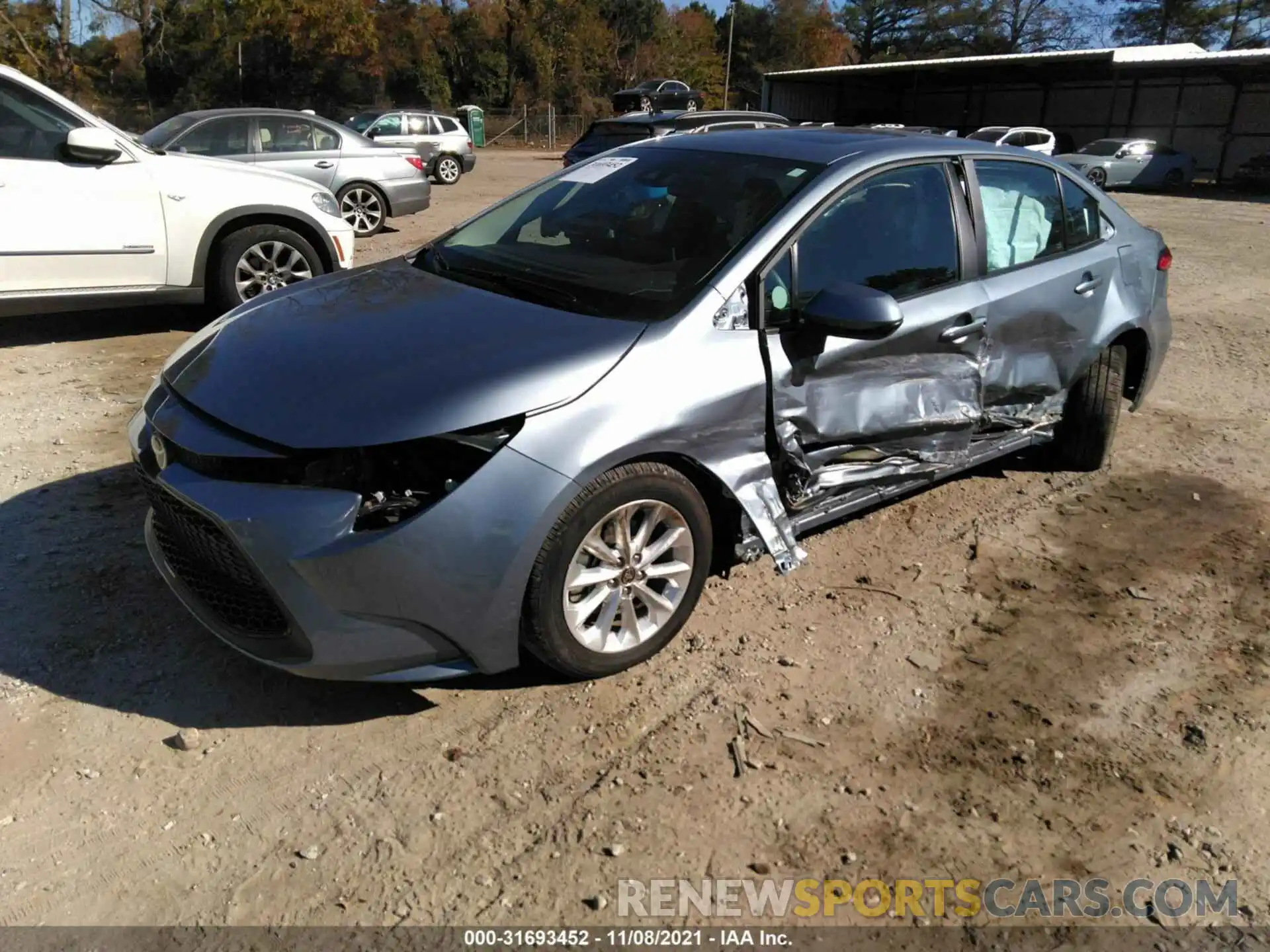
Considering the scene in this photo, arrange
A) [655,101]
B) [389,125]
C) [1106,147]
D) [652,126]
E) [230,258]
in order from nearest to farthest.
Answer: [230,258] < [652,126] < [389,125] < [1106,147] < [655,101]

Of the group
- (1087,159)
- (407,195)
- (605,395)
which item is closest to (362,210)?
(407,195)

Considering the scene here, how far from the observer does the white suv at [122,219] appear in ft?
19.8

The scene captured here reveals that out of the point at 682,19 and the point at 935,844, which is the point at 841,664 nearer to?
the point at 935,844

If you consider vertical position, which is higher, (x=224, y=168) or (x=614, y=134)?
(x=614, y=134)

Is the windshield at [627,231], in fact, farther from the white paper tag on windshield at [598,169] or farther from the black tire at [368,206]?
the black tire at [368,206]

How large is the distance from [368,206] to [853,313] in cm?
1032

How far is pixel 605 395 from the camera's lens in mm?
2834

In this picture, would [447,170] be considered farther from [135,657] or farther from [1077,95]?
[1077,95]

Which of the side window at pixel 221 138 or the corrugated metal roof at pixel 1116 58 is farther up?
the corrugated metal roof at pixel 1116 58

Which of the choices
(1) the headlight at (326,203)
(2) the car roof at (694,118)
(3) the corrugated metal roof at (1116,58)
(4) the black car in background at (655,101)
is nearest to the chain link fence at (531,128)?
(3) the corrugated metal roof at (1116,58)

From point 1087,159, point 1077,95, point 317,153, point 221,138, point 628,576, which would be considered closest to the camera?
point 628,576

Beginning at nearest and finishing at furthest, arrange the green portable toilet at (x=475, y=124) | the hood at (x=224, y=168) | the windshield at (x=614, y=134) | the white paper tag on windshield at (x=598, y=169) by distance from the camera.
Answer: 1. the white paper tag on windshield at (x=598, y=169)
2. the hood at (x=224, y=168)
3. the windshield at (x=614, y=134)
4. the green portable toilet at (x=475, y=124)

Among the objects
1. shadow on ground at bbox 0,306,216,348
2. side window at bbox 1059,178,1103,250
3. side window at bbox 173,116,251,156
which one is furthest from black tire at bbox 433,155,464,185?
side window at bbox 1059,178,1103,250

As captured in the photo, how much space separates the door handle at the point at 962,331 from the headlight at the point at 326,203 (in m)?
5.14
